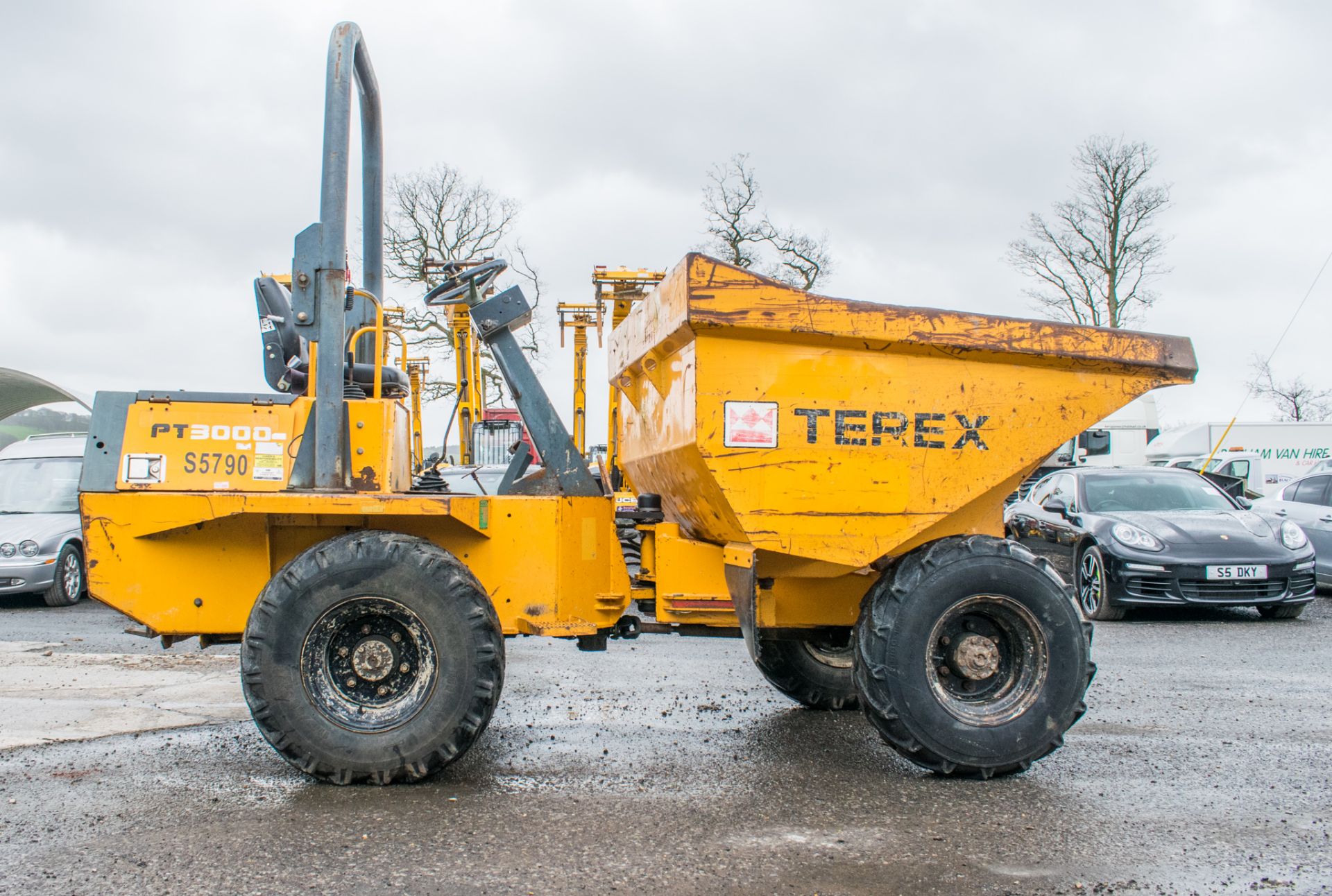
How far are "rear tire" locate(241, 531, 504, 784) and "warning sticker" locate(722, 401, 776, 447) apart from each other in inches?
47.5

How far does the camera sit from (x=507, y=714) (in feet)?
18.1

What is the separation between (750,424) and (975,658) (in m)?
1.38

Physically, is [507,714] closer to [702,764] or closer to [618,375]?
[702,764]

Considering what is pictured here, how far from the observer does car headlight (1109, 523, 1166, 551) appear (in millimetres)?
9359

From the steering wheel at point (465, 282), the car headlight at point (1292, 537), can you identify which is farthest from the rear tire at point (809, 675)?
the car headlight at point (1292, 537)

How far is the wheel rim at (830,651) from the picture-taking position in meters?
5.61

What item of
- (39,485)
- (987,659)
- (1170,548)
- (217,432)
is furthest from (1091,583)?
(39,485)

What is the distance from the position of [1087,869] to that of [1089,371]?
2.04 meters

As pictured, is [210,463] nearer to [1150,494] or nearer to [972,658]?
[972,658]

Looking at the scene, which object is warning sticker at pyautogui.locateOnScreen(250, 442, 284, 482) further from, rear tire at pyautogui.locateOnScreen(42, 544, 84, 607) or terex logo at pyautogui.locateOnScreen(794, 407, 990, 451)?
rear tire at pyautogui.locateOnScreen(42, 544, 84, 607)

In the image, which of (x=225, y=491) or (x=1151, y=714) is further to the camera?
(x=1151, y=714)

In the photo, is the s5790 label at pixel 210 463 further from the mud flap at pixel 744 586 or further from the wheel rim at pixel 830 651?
the wheel rim at pixel 830 651

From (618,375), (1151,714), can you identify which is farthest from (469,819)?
(1151,714)

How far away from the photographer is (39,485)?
12000 millimetres
